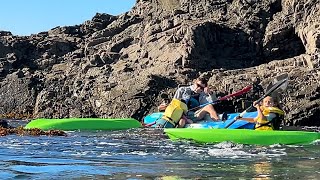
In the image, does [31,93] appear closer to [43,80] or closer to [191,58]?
[43,80]

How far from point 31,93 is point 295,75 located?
24396 mm

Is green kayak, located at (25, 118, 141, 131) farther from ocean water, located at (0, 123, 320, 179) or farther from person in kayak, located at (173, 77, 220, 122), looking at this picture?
ocean water, located at (0, 123, 320, 179)

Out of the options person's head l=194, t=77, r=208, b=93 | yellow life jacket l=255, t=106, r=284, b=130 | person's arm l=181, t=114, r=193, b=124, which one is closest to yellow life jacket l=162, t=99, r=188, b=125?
person's arm l=181, t=114, r=193, b=124

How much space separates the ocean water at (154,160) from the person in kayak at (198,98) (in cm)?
336

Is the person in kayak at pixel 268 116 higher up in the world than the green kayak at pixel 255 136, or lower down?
higher up

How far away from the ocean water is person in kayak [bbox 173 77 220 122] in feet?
11.0

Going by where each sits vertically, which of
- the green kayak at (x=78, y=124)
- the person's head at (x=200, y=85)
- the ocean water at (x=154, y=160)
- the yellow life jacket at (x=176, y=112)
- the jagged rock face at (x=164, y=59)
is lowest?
the ocean water at (x=154, y=160)

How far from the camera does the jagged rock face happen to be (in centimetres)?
3934

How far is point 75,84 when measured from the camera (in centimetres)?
4725

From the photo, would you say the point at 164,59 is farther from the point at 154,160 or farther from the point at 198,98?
the point at 154,160

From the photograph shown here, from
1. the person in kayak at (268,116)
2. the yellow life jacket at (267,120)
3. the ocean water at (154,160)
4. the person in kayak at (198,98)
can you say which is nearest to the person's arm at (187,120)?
the person in kayak at (198,98)

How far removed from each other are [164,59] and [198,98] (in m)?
26.3

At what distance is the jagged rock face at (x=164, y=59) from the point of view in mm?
39344

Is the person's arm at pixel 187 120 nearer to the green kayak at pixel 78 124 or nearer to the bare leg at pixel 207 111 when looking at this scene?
the bare leg at pixel 207 111
